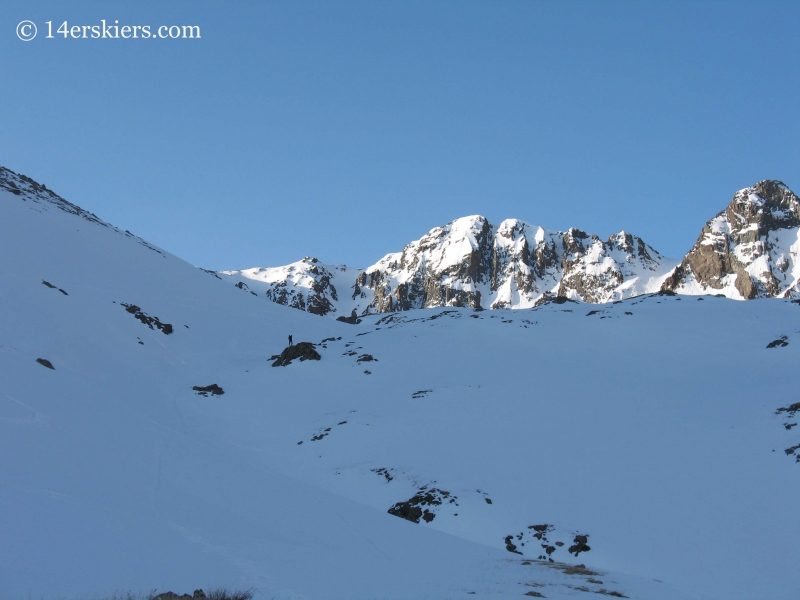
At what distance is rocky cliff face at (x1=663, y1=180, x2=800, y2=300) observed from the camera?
13750 cm

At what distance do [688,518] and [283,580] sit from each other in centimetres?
1278

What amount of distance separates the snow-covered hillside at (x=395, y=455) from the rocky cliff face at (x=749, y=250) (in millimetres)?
107908

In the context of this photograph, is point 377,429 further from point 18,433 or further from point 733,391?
point 733,391

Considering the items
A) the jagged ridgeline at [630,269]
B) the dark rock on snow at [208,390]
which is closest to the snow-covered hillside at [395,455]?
the dark rock on snow at [208,390]

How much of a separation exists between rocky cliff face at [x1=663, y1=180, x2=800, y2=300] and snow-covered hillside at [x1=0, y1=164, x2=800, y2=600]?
107908 mm

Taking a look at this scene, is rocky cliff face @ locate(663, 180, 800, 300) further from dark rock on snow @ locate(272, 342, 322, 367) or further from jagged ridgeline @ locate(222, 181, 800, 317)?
dark rock on snow @ locate(272, 342, 322, 367)

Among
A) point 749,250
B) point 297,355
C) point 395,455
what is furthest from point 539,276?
point 395,455

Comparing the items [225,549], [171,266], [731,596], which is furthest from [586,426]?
[171,266]

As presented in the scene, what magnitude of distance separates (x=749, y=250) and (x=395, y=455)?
155m

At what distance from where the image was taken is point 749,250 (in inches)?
5664

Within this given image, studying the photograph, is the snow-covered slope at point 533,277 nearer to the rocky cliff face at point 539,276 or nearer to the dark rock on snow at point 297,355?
the rocky cliff face at point 539,276

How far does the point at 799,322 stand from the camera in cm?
3950

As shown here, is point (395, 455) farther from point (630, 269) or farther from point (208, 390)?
point (630, 269)

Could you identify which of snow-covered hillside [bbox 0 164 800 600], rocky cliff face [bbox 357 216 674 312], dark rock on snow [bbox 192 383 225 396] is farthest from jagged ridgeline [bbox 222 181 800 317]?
dark rock on snow [bbox 192 383 225 396]
